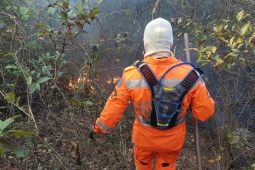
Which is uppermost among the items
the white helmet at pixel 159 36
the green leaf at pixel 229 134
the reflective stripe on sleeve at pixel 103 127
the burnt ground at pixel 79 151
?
the white helmet at pixel 159 36

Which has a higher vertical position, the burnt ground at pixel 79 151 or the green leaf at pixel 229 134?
the green leaf at pixel 229 134

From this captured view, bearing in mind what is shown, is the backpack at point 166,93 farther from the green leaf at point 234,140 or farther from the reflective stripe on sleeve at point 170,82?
the green leaf at point 234,140

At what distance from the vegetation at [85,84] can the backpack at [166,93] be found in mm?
454

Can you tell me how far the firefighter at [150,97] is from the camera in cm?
189

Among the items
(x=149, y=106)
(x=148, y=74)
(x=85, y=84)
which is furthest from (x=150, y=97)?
(x=85, y=84)

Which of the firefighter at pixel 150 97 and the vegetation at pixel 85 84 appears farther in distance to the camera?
the vegetation at pixel 85 84

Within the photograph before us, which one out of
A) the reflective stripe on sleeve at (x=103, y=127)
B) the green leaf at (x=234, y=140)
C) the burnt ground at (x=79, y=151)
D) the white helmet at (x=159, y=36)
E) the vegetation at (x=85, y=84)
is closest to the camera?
the white helmet at (x=159, y=36)

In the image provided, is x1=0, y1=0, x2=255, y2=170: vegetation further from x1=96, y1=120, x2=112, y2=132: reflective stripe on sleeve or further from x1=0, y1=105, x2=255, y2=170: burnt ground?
x1=96, y1=120, x2=112, y2=132: reflective stripe on sleeve

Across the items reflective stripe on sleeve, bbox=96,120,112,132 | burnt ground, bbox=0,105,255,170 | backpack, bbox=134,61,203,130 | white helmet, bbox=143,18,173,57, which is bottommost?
burnt ground, bbox=0,105,255,170

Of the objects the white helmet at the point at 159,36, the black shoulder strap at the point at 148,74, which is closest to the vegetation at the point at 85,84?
the white helmet at the point at 159,36

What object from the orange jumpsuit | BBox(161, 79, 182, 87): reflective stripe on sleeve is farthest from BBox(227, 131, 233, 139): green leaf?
BBox(161, 79, 182, 87): reflective stripe on sleeve

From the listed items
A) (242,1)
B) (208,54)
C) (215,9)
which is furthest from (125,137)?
(215,9)

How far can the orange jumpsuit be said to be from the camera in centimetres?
191

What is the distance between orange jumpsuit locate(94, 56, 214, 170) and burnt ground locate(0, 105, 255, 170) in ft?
2.19
